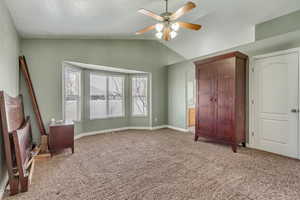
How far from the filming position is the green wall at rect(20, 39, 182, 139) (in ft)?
12.3

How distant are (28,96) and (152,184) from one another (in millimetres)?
3411

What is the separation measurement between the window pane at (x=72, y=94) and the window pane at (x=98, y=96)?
450 millimetres

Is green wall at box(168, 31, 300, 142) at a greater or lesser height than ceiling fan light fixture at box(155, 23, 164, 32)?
lesser

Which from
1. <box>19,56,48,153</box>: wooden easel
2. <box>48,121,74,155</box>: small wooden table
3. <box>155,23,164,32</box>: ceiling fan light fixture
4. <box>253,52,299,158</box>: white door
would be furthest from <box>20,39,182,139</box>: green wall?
<box>253,52,299,158</box>: white door

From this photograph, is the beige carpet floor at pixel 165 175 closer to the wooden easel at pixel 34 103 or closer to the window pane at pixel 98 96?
the wooden easel at pixel 34 103

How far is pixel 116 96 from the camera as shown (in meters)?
5.67

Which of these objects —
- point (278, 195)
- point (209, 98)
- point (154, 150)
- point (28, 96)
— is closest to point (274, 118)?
point (209, 98)

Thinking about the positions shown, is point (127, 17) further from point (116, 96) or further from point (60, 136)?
point (116, 96)

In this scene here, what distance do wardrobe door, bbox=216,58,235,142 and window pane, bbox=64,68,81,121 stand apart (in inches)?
151

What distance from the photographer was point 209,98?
3928mm

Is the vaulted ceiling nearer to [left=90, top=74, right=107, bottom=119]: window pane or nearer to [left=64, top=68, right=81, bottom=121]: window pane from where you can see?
[left=64, top=68, right=81, bottom=121]: window pane

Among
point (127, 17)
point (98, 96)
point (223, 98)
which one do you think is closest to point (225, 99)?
point (223, 98)

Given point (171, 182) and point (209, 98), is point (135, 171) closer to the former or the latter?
point (171, 182)

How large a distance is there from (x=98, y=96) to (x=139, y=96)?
1478 mm
